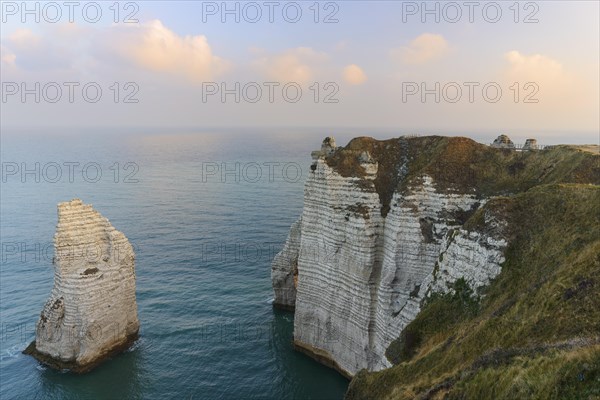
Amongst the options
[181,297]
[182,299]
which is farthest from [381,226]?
[181,297]

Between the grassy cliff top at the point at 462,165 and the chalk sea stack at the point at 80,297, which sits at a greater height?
the grassy cliff top at the point at 462,165

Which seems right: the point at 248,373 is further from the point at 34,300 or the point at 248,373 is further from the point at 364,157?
the point at 34,300

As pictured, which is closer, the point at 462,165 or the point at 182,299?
the point at 462,165

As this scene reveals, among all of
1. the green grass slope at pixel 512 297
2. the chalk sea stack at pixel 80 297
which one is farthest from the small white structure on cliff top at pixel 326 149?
the chalk sea stack at pixel 80 297

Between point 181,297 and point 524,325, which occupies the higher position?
point 524,325

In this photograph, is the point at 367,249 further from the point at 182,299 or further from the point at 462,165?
the point at 182,299

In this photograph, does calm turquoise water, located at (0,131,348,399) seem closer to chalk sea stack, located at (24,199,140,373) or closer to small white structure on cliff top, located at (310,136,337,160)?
chalk sea stack, located at (24,199,140,373)

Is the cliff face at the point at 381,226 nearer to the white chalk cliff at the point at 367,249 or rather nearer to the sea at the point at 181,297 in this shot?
the white chalk cliff at the point at 367,249

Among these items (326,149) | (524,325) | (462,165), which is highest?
(326,149)
